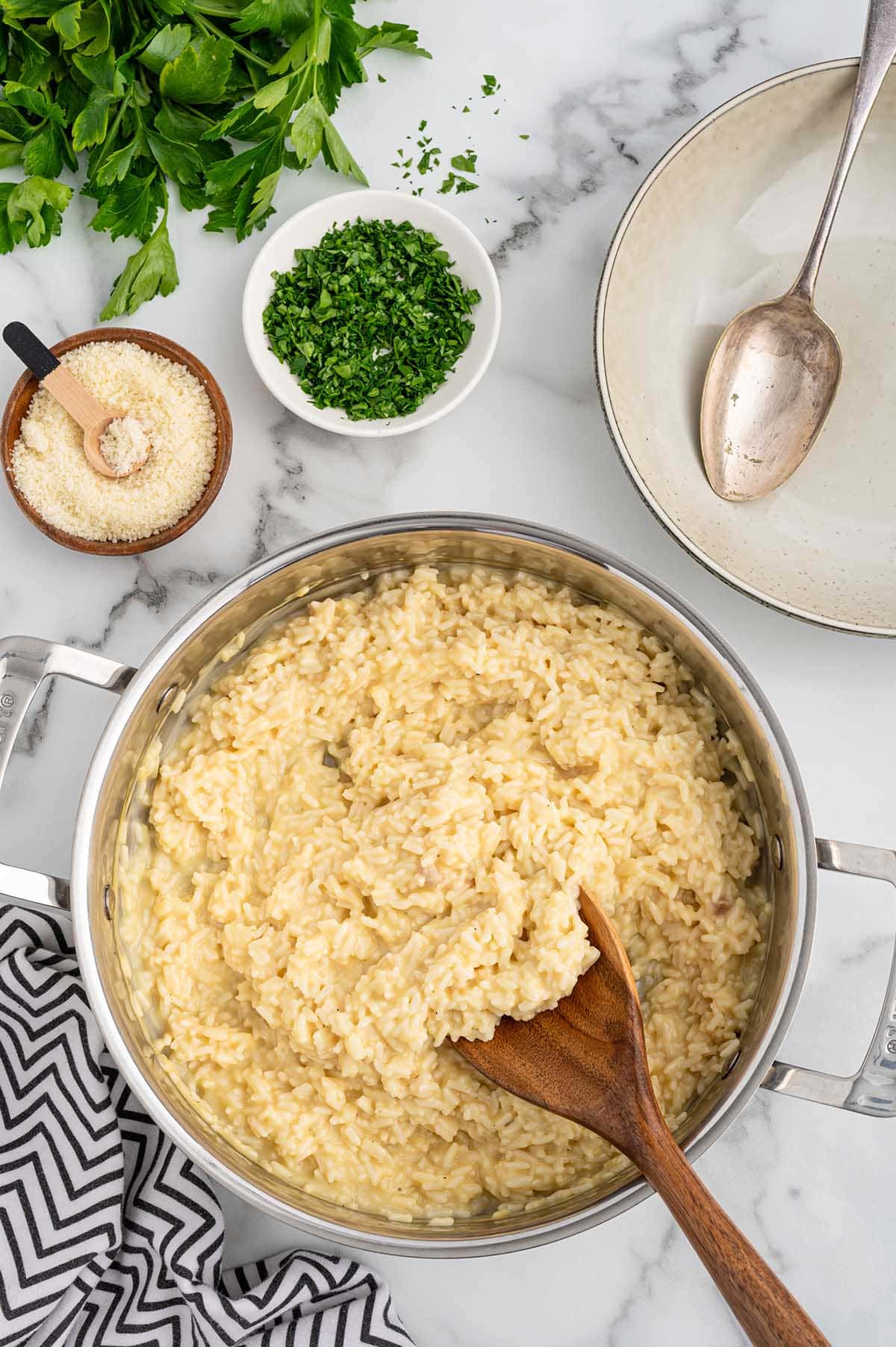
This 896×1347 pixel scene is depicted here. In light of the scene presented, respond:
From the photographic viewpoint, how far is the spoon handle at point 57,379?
232 cm

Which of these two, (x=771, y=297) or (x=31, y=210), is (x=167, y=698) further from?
(x=771, y=297)

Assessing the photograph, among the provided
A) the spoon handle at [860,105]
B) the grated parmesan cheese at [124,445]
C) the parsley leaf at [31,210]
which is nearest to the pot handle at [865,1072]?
the spoon handle at [860,105]

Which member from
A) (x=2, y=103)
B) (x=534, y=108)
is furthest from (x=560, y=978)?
(x=2, y=103)

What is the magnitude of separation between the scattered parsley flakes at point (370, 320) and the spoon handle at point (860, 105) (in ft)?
2.36

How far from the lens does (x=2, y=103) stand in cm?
243

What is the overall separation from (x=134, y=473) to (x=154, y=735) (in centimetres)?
56

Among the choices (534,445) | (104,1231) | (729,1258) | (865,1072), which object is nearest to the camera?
(729,1258)

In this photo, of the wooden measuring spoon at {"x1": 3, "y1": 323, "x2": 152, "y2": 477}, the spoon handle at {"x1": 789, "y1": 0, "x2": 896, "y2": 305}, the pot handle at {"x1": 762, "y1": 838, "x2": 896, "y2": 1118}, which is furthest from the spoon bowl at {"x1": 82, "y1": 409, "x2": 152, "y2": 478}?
the pot handle at {"x1": 762, "y1": 838, "x2": 896, "y2": 1118}

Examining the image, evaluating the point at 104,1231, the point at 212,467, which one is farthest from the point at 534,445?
the point at 104,1231

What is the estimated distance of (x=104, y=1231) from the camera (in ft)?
7.26

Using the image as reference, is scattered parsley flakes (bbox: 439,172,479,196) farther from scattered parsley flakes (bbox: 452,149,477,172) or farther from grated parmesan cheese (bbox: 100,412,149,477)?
grated parmesan cheese (bbox: 100,412,149,477)

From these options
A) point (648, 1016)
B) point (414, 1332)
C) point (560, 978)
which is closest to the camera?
point (560, 978)

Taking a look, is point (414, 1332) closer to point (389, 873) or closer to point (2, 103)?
point (389, 873)

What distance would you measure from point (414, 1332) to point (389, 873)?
111 cm
